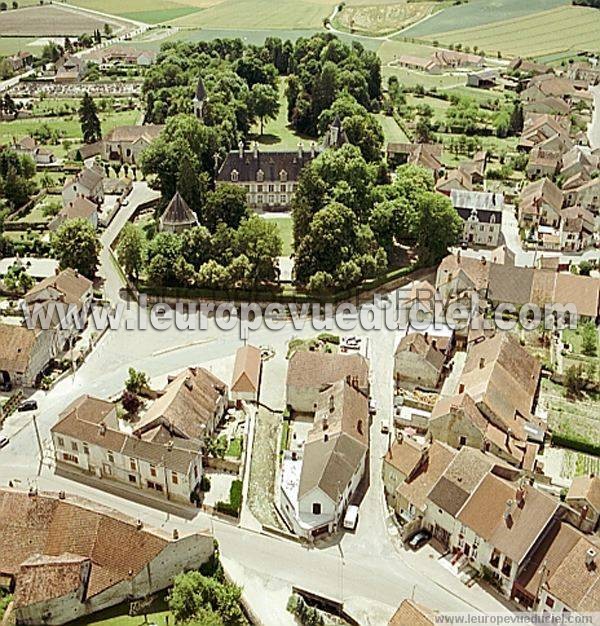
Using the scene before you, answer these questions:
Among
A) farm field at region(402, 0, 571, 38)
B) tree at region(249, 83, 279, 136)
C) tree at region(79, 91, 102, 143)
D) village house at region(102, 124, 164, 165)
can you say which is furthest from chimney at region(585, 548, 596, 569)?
farm field at region(402, 0, 571, 38)

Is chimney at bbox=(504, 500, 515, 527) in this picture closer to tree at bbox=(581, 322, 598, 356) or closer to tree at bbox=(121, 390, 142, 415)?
tree at bbox=(581, 322, 598, 356)

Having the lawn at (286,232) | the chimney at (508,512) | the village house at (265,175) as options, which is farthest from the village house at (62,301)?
the chimney at (508,512)

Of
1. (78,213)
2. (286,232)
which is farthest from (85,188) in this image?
(286,232)

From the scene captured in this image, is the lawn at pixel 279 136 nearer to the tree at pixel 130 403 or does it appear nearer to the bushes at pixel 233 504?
the tree at pixel 130 403

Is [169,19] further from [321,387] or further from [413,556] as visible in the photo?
[413,556]

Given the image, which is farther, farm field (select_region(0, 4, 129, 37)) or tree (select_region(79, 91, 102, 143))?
farm field (select_region(0, 4, 129, 37))

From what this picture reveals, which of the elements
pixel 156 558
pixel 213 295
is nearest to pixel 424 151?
pixel 213 295
